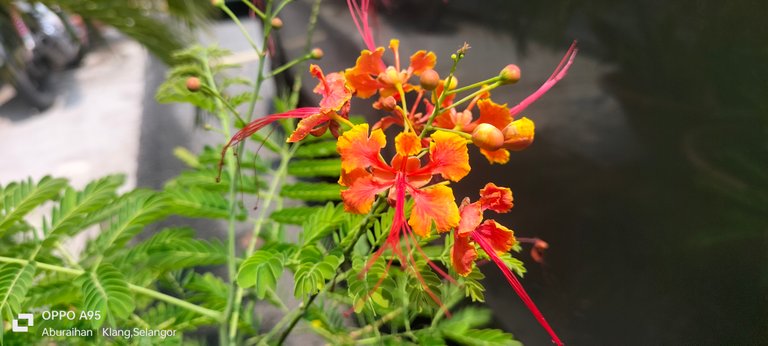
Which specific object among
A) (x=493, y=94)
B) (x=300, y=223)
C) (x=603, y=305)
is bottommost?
(x=603, y=305)

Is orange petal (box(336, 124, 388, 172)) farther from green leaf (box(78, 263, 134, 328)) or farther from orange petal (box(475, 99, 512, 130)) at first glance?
green leaf (box(78, 263, 134, 328))

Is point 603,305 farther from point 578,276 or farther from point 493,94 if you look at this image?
point 493,94

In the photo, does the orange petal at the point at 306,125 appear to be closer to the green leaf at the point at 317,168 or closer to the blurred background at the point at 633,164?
the blurred background at the point at 633,164

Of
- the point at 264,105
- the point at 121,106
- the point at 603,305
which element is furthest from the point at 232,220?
the point at 121,106

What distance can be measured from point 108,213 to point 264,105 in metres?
2.06

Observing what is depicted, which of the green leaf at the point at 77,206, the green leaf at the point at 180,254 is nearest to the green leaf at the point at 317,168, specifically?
the green leaf at the point at 180,254

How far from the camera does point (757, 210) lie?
25.4 inches

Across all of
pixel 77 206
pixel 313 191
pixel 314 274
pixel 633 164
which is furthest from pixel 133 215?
pixel 633 164

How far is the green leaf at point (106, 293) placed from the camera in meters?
0.77

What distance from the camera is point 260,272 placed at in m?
0.74

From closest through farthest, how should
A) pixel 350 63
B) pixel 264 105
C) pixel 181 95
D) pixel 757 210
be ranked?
pixel 757 210, pixel 181 95, pixel 350 63, pixel 264 105

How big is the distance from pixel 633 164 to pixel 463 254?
16.3 inches

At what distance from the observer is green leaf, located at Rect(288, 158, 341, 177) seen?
3.78 ft

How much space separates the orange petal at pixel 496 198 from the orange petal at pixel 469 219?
1 centimetres
